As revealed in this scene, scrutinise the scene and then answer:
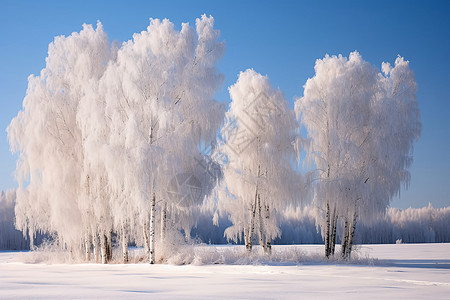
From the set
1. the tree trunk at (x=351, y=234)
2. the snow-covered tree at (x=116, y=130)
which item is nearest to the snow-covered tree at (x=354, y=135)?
the tree trunk at (x=351, y=234)

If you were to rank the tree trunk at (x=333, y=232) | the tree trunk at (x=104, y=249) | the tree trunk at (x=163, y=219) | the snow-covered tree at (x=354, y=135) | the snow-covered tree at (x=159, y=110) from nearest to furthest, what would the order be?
the snow-covered tree at (x=159, y=110), the tree trunk at (x=163, y=219), the snow-covered tree at (x=354, y=135), the tree trunk at (x=104, y=249), the tree trunk at (x=333, y=232)

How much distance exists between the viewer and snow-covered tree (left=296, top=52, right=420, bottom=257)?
822 inches

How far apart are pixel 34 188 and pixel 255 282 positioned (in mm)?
14847

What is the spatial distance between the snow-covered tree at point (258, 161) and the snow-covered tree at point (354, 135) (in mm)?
1219

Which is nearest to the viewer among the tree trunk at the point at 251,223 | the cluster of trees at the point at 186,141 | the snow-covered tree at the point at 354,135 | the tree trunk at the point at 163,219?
the cluster of trees at the point at 186,141

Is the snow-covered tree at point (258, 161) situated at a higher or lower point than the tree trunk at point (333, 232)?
higher

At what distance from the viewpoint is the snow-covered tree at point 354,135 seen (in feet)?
68.5

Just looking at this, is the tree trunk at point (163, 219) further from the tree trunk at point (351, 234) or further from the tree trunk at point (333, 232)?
the tree trunk at point (351, 234)

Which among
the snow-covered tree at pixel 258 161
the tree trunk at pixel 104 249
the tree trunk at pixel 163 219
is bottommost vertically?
the tree trunk at pixel 104 249

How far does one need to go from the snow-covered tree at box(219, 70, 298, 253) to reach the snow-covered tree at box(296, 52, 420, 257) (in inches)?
48.0

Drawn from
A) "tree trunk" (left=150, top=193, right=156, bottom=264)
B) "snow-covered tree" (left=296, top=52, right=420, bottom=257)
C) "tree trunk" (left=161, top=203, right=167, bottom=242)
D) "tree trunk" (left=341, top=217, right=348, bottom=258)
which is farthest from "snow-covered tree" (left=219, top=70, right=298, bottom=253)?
"tree trunk" (left=150, top=193, right=156, bottom=264)

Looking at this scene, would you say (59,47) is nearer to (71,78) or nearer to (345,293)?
(71,78)

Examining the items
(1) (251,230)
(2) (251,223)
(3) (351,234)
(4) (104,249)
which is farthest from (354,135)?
(4) (104,249)

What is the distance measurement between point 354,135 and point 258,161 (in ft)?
16.2
